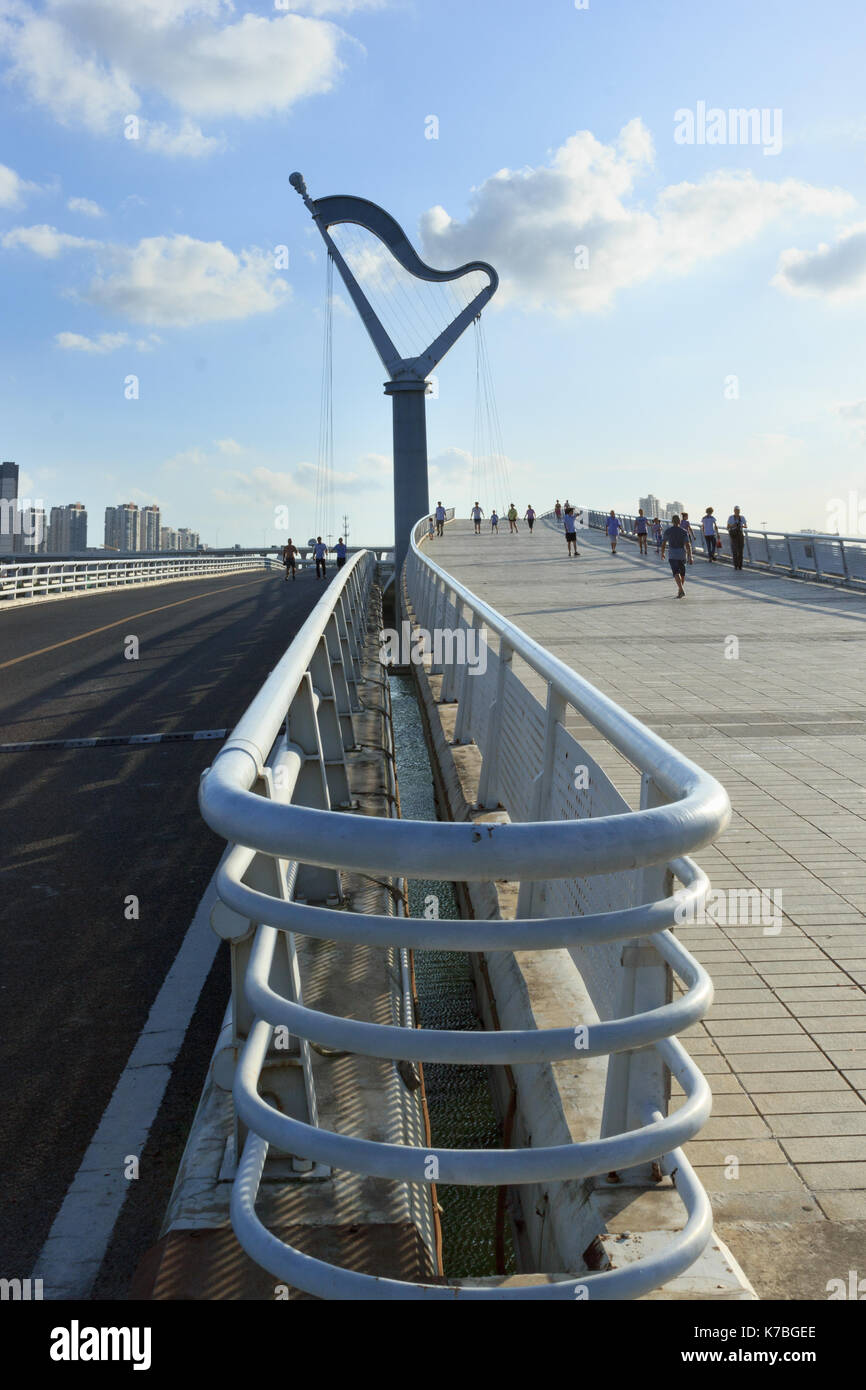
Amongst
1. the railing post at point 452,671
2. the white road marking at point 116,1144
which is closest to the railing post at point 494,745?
the white road marking at point 116,1144

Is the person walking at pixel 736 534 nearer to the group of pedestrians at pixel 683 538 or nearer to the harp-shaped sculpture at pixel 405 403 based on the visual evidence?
the group of pedestrians at pixel 683 538

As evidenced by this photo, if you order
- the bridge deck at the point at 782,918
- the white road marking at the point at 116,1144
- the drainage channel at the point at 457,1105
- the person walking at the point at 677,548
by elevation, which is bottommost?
the drainage channel at the point at 457,1105

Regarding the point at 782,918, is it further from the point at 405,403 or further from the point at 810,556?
the point at 405,403

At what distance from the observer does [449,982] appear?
7742 millimetres

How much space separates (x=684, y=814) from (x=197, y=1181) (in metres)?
1.93

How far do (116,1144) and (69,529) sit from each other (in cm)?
18612

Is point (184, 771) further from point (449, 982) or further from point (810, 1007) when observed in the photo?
point (810, 1007)

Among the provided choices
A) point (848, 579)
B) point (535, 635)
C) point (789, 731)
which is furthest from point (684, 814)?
point (848, 579)

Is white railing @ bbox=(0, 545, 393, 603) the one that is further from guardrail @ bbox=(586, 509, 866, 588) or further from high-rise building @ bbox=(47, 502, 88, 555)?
high-rise building @ bbox=(47, 502, 88, 555)

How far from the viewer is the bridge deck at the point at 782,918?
3.33 meters

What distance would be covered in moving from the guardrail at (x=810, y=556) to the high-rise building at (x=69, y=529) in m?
156

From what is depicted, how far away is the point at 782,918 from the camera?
545 cm

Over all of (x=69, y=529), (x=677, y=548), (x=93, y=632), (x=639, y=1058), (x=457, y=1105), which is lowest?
(x=457, y=1105)

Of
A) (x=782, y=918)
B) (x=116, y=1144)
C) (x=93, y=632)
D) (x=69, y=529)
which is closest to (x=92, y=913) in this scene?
(x=116, y=1144)
